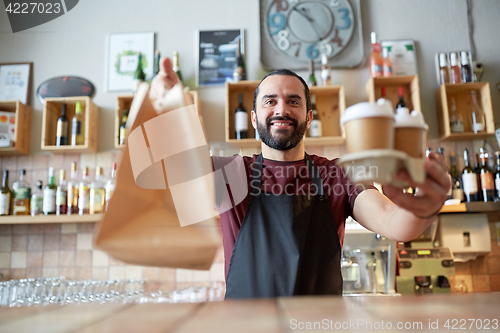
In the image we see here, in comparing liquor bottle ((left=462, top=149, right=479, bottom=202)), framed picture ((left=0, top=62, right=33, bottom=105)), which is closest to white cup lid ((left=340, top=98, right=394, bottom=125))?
liquor bottle ((left=462, top=149, right=479, bottom=202))

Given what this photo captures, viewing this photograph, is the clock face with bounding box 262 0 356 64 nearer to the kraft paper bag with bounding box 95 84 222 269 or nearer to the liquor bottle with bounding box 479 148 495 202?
the liquor bottle with bounding box 479 148 495 202

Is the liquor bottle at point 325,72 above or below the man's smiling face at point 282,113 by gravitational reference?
above

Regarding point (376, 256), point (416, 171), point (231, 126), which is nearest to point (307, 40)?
point (231, 126)

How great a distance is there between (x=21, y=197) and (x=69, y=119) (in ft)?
2.22

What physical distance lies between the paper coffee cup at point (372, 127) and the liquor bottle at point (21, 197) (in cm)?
282

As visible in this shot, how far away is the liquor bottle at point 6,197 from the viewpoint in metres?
2.87

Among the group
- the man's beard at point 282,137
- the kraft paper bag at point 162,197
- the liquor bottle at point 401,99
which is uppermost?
the liquor bottle at point 401,99

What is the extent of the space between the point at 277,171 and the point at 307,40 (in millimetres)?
A: 2061

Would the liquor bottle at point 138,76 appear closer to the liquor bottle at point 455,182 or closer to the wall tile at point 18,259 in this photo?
the wall tile at point 18,259

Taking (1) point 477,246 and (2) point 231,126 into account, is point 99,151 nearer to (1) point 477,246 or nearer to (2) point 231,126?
(2) point 231,126

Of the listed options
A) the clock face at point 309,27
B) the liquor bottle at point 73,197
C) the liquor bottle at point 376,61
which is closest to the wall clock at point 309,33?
the clock face at point 309,27

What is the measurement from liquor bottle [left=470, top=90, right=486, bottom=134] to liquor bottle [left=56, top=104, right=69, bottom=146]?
9.63ft

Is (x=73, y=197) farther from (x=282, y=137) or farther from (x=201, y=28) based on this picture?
(x=282, y=137)

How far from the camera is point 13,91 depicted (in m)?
3.24
